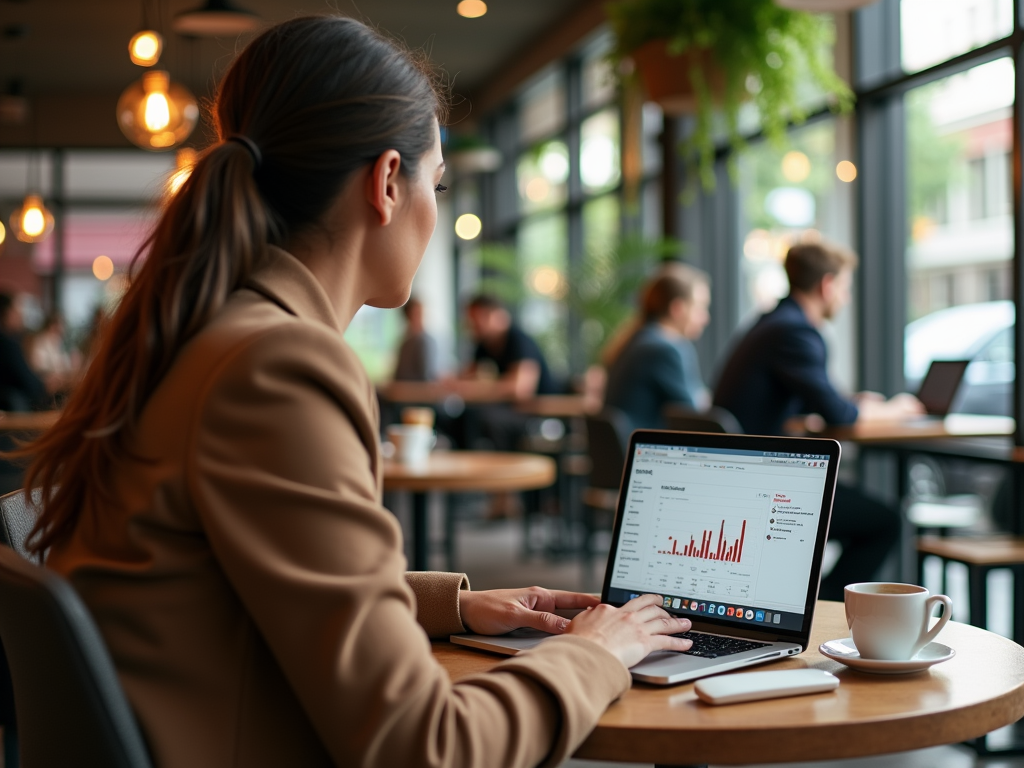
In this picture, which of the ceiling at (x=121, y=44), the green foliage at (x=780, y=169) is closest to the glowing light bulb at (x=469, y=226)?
the ceiling at (x=121, y=44)

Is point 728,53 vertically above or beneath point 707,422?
above

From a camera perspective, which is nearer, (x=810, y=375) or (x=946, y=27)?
(x=810, y=375)

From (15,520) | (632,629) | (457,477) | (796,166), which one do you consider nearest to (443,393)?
(796,166)

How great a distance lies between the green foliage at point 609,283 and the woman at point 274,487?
5.57 meters

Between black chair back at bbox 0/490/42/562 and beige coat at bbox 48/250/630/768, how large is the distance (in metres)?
0.39

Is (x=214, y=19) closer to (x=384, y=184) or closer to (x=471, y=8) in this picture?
(x=471, y=8)

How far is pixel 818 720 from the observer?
3.13 feet

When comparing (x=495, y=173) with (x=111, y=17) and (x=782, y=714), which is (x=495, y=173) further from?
(x=782, y=714)

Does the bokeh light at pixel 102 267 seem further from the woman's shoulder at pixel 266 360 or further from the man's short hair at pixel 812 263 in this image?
the woman's shoulder at pixel 266 360

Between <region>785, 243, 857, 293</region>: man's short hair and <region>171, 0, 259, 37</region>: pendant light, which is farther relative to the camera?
<region>171, 0, 259, 37</region>: pendant light

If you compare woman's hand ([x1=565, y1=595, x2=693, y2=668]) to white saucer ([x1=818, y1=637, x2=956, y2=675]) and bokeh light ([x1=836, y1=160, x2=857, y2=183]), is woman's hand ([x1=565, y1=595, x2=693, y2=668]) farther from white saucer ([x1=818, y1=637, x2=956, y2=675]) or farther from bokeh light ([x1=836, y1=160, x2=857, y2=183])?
bokeh light ([x1=836, y1=160, x2=857, y2=183])

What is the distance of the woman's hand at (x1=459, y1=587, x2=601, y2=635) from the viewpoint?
1.23 meters

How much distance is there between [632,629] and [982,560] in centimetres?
222

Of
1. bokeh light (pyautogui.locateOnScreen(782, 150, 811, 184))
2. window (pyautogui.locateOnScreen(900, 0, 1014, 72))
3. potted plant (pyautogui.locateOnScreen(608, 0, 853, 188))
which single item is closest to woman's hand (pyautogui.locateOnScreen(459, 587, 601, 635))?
window (pyautogui.locateOnScreen(900, 0, 1014, 72))
